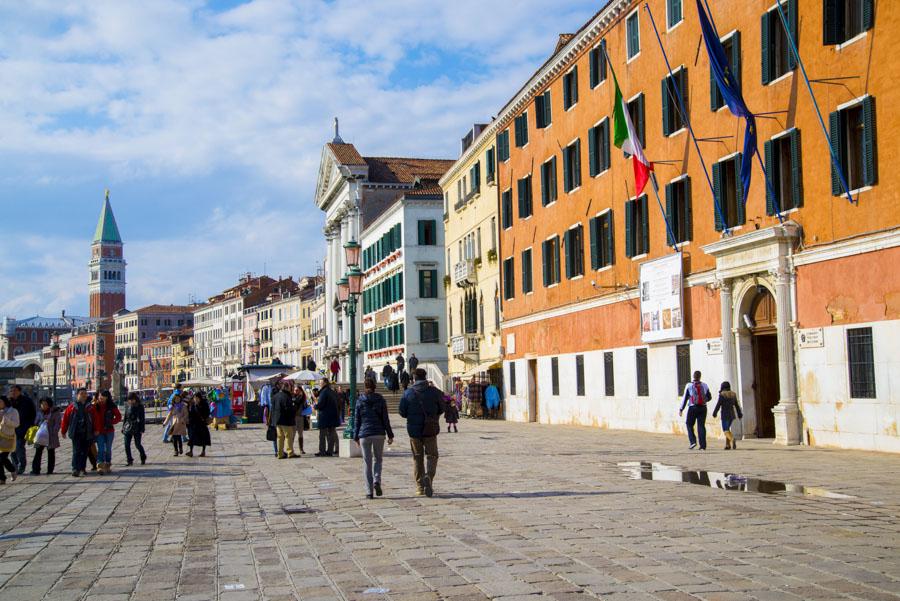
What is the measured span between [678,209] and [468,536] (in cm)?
1846

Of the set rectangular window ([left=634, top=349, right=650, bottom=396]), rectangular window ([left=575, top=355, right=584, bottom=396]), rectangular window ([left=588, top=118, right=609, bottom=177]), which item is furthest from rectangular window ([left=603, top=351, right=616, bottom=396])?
rectangular window ([left=588, top=118, right=609, bottom=177])

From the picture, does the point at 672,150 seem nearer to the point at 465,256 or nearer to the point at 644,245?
the point at 644,245

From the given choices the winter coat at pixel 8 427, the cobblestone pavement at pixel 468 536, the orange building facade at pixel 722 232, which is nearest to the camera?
the cobblestone pavement at pixel 468 536

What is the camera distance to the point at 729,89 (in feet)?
72.6

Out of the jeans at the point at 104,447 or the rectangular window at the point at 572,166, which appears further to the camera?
the rectangular window at the point at 572,166

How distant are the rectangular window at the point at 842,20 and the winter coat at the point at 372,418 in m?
11.6

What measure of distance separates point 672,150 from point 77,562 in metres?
20.9

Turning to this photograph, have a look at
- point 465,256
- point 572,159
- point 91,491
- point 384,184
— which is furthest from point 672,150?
point 384,184

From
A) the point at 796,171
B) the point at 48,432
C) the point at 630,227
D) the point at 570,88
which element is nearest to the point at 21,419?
the point at 48,432

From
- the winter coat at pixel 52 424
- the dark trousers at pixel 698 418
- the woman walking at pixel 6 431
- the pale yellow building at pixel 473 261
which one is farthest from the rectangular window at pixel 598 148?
the woman walking at pixel 6 431

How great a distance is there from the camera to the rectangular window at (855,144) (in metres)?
19.5

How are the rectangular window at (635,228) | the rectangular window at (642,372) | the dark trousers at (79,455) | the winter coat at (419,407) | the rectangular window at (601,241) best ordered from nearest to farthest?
the winter coat at (419,407) → the dark trousers at (79,455) → the rectangular window at (635,228) → the rectangular window at (642,372) → the rectangular window at (601,241)

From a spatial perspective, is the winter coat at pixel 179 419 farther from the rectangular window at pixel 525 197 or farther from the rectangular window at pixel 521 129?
the rectangular window at pixel 521 129

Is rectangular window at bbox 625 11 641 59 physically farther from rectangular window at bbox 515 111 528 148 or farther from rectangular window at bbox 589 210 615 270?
rectangular window at bbox 515 111 528 148
